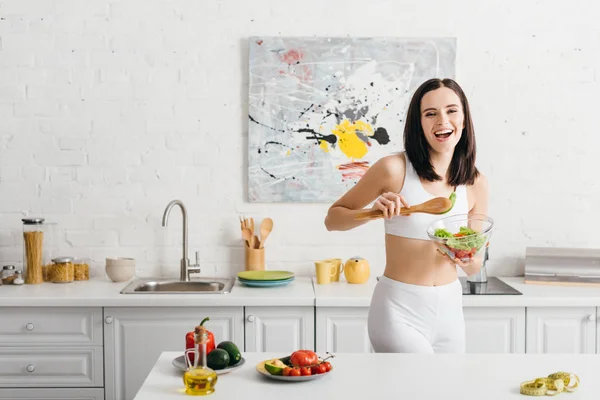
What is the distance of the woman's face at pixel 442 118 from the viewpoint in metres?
2.56

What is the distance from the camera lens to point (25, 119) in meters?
3.81

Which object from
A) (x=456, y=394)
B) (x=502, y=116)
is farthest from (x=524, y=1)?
(x=456, y=394)

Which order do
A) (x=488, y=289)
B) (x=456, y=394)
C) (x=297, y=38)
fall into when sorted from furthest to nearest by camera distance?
1. (x=297, y=38)
2. (x=488, y=289)
3. (x=456, y=394)

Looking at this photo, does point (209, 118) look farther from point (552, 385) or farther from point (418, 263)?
point (552, 385)

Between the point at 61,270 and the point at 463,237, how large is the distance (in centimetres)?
218

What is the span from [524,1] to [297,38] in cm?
122

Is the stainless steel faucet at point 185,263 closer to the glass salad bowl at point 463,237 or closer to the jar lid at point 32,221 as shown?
the jar lid at point 32,221

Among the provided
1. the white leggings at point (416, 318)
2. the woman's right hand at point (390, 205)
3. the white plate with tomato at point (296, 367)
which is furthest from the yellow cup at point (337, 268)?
the white plate with tomato at point (296, 367)

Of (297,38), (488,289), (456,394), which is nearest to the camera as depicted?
(456,394)

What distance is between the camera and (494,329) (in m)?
3.35

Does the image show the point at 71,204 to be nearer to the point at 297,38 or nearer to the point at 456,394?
the point at 297,38

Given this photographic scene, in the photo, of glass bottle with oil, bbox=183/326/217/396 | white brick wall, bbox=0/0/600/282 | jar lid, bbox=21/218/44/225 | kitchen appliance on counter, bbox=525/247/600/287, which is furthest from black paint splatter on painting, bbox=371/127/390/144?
glass bottle with oil, bbox=183/326/217/396

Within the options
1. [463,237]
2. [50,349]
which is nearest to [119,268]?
[50,349]

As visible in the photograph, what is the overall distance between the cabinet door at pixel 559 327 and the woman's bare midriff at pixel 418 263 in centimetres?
101
